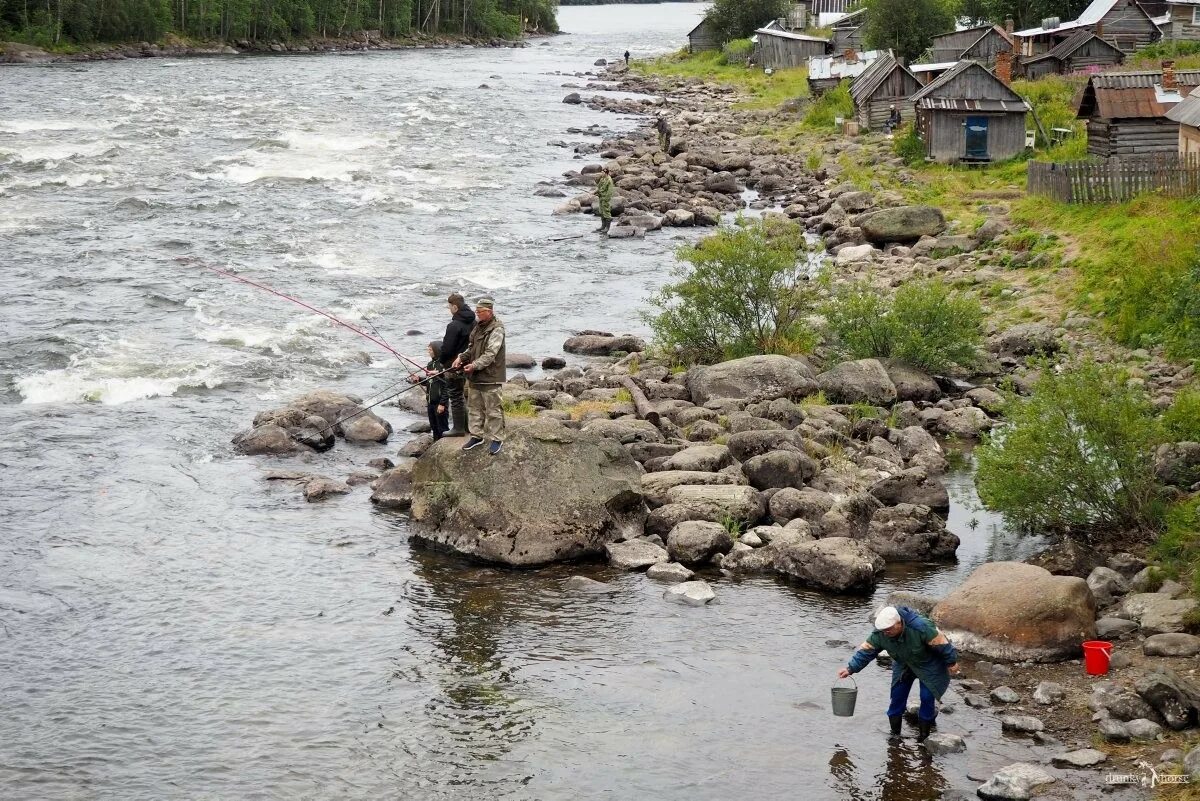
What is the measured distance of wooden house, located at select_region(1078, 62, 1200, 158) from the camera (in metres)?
33.4

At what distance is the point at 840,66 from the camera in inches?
2397

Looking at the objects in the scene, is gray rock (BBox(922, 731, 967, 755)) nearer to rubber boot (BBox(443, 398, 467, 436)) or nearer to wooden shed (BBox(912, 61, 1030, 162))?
rubber boot (BBox(443, 398, 467, 436))

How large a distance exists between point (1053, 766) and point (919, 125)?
34959mm

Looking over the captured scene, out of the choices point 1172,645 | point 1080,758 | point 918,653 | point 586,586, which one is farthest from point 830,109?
point 1080,758

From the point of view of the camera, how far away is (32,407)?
22.0 metres

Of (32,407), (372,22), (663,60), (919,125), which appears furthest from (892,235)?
(372,22)

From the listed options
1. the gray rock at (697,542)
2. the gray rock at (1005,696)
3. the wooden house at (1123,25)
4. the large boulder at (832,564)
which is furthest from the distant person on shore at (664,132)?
the gray rock at (1005,696)

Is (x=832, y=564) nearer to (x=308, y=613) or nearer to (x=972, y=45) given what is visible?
(x=308, y=613)

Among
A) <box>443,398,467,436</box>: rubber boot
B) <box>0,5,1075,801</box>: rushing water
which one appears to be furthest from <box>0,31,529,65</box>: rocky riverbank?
<box>443,398,467,436</box>: rubber boot

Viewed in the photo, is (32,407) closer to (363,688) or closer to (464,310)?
(464,310)

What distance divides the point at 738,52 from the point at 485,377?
78.4 metres

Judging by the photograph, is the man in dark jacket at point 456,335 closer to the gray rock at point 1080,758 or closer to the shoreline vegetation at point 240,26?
the gray rock at point 1080,758

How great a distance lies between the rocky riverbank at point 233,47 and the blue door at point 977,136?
58.7 m

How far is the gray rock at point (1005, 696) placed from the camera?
40.9 ft
